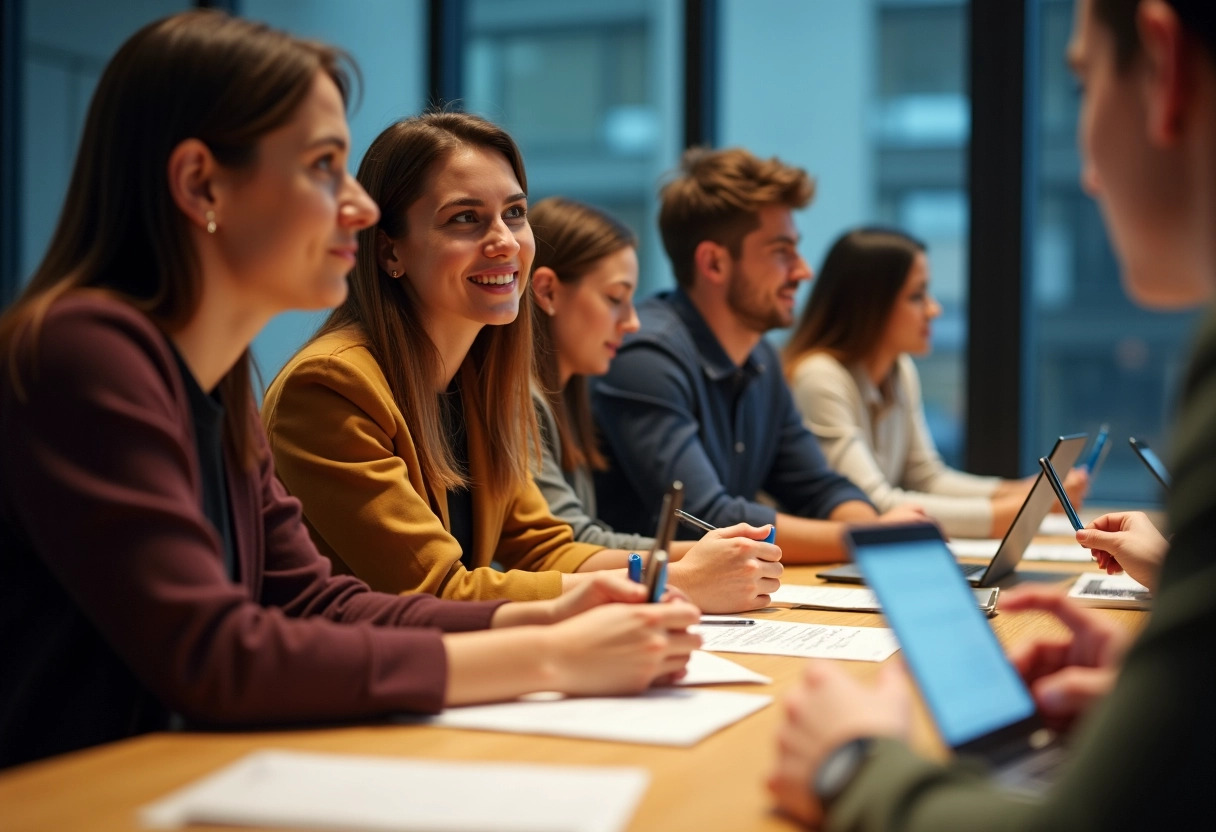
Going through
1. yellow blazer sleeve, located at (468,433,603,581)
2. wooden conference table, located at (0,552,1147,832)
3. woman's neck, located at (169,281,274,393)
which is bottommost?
yellow blazer sleeve, located at (468,433,603,581)

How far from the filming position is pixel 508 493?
1997 millimetres

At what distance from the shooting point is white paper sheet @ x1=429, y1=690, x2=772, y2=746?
1072 millimetres

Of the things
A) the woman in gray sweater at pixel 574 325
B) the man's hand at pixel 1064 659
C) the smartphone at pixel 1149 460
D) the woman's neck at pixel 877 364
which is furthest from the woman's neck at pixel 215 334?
the woman's neck at pixel 877 364

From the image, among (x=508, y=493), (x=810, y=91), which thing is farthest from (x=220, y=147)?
(x=810, y=91)

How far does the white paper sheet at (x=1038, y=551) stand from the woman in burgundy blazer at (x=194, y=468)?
142 centimetres

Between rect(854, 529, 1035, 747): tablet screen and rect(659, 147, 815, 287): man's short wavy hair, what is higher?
rect(659, 147, 815, 287): man's short wavy hair

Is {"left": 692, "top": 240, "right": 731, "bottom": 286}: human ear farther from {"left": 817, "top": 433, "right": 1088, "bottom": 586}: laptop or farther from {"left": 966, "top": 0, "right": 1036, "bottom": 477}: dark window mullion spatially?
{"left": 966, "top": 0, "right": 1036, "bottom": 477}: dark window mullion

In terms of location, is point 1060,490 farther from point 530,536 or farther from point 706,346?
point 706,346

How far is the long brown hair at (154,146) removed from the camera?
1201 millimetres

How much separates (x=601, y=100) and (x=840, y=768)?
3.54 metres

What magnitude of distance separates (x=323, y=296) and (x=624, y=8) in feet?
10.00

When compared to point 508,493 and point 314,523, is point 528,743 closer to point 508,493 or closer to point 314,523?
point 314,523

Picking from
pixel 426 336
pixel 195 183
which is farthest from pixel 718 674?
pixel 426 336

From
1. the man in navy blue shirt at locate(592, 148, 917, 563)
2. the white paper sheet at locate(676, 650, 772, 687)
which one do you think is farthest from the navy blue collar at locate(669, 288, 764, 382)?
the white paper sheet at locate(676, 650, 772, 687)
